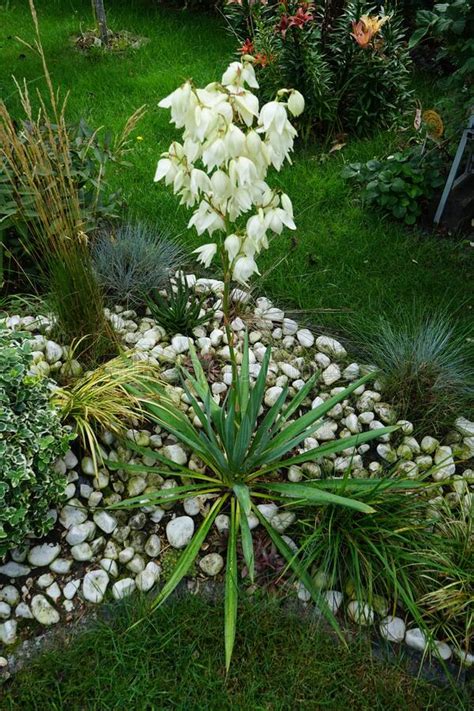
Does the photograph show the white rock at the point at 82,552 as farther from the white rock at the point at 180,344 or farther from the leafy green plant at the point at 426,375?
the leafy green plant at the point at 426,375

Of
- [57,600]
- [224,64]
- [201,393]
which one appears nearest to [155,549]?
[57,600]

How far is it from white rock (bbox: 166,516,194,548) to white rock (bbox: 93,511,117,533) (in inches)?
8.2

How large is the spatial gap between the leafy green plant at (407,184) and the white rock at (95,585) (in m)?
2.70

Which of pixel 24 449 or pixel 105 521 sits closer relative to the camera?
pixel 24 449

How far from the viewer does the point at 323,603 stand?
2113 millimetres

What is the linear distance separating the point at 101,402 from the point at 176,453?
0.36m

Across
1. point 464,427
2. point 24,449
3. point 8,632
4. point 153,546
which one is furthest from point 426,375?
point 8,632

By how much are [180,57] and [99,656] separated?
16.9 feet

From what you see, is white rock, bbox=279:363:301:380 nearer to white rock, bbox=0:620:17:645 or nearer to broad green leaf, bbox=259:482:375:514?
broad green leaf, bbox=259:482:375:514

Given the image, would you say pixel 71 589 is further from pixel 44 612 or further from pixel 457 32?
pixel 457 32

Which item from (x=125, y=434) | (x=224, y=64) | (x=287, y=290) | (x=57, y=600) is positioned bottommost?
(x=57, y=600)

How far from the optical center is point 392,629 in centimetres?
216

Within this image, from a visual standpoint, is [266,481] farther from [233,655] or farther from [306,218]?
[306,218]

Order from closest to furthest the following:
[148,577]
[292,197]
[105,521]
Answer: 1. [148,577]
2. [105,521]
3. [292,197]
